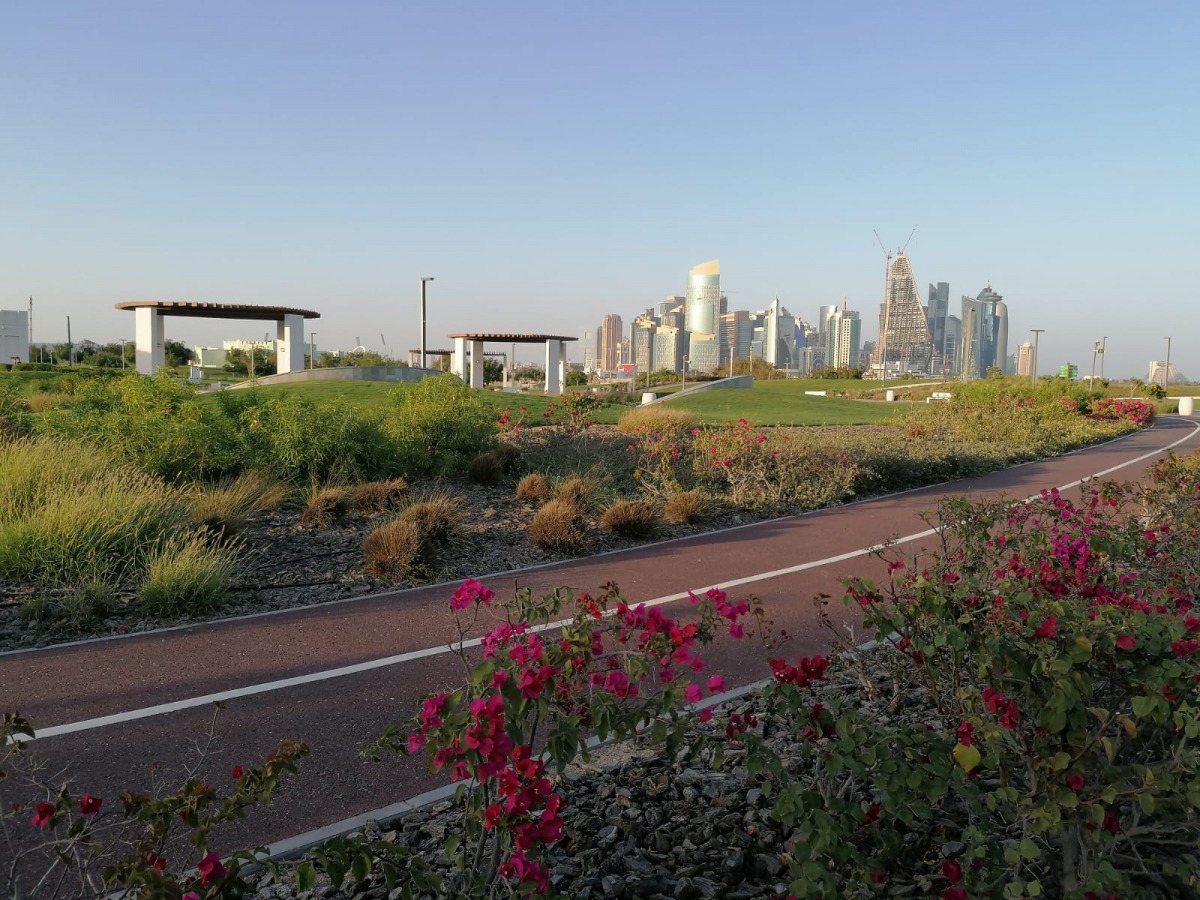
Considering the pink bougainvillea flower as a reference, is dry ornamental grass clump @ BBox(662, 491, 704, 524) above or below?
below

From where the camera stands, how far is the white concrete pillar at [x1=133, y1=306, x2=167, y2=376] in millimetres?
32938

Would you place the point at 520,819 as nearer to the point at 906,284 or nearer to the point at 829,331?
the point at 906,284

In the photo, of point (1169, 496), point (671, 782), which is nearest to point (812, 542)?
point (1169, 496)

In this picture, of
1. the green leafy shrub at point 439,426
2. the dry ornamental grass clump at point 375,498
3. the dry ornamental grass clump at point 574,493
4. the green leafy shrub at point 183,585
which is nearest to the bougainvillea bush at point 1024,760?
the green leafy shrub at point 183,585

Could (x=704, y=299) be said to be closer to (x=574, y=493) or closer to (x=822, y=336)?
(x=822, y=336)

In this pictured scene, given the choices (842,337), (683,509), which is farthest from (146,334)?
(842,337)

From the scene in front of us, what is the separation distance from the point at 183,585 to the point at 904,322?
10139 cm

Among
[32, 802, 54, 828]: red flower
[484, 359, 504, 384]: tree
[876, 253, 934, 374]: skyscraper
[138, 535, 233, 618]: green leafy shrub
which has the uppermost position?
[876, 253, 934, 374]: skyscraper

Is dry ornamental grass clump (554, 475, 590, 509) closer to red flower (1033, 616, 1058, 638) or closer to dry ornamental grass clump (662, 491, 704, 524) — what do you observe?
dry ornamental grass clump (662, 491, 704, 524)

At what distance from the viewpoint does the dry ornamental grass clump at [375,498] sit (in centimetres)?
952

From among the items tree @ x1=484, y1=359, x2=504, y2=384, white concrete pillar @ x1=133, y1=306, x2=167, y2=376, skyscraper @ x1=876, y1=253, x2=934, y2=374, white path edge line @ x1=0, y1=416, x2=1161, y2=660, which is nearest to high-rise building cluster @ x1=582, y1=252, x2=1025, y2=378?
skyscraper @ x1=876, y1=253, x2=934, y2=374

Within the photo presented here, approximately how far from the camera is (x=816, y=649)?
5.50 meters

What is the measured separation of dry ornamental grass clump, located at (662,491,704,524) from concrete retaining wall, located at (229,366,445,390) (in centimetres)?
2457

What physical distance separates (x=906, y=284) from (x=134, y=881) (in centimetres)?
10263
